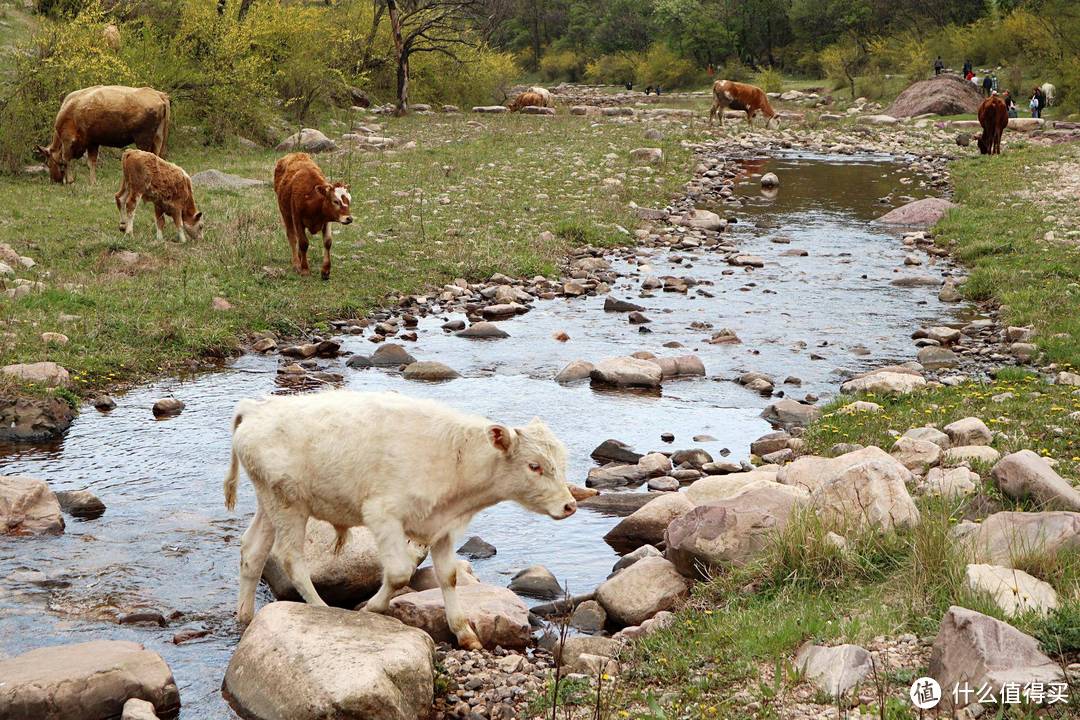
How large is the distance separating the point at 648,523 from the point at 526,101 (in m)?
42.8

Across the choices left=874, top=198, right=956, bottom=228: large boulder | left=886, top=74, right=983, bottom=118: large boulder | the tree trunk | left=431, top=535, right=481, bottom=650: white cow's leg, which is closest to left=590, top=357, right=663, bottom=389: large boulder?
left=431, top=535, right=481, bottom=650: white cow's leg

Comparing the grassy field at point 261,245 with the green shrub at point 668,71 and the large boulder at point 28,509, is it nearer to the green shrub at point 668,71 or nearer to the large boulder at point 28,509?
the large boulder at point 28,509

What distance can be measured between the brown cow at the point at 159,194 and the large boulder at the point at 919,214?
14.8 m

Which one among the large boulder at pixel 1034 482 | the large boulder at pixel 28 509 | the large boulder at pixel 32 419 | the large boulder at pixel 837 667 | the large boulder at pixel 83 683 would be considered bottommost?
the large boulder at pixel 32 419

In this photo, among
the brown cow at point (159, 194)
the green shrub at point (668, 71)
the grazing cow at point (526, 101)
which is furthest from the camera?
the green shrub at point (668, 71)

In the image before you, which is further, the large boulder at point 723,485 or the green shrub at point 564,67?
the green shrub at point 564,67

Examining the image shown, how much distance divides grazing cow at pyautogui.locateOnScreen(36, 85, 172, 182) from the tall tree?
18.7 meters

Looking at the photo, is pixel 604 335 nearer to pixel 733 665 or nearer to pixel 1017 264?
pixel 1017 264

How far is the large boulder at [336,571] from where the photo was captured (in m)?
7.59

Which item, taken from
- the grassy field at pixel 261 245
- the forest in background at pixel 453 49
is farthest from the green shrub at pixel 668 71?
the grassy field at pixel 261 245

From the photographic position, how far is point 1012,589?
600 centimetres

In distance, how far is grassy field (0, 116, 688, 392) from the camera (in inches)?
527

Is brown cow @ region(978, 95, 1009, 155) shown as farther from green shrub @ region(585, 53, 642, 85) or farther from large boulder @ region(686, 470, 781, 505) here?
green shrub @ region(585, 53, 642, 85)

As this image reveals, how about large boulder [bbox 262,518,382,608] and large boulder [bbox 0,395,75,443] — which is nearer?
large boulder [bbox 262,518,382,608]
